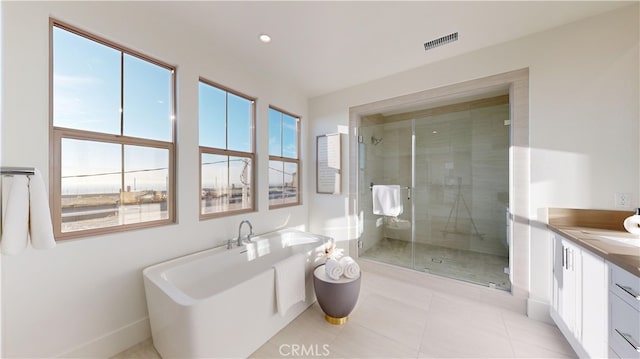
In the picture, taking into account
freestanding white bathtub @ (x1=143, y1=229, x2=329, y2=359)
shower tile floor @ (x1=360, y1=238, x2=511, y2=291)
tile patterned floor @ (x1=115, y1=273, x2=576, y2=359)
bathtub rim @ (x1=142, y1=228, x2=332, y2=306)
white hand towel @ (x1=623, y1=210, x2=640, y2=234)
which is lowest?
tile patterned floor @ (x1=115, y1=273, x2=576, y2=359)

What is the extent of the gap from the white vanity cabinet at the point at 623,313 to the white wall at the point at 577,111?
0.89 meters

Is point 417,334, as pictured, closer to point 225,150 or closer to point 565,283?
point 565,283

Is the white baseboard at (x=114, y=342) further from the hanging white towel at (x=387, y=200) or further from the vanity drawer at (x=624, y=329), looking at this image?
the vanity drawer at (x=624, y=329)

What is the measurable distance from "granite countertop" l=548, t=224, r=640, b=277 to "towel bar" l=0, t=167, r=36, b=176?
329 cm

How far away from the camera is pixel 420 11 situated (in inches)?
69.8

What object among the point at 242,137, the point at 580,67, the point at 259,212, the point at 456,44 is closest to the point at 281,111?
the point at 242,137

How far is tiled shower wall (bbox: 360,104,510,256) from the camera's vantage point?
3074mm

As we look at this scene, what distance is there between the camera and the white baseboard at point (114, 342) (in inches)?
58.1

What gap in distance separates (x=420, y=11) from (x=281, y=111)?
6.58ft

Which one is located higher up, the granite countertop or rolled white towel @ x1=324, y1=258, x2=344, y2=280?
the granite countertop

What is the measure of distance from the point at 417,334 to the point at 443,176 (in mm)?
2402

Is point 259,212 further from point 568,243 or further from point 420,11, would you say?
point 568,243

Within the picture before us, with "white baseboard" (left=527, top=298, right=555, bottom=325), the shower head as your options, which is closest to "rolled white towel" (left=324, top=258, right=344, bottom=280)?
"white baseboard" (left=527, top=298, right=555, bottom=325)

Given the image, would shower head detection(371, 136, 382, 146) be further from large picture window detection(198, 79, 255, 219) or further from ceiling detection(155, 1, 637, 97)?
large picture window detection(198, 79, 255, 219)
